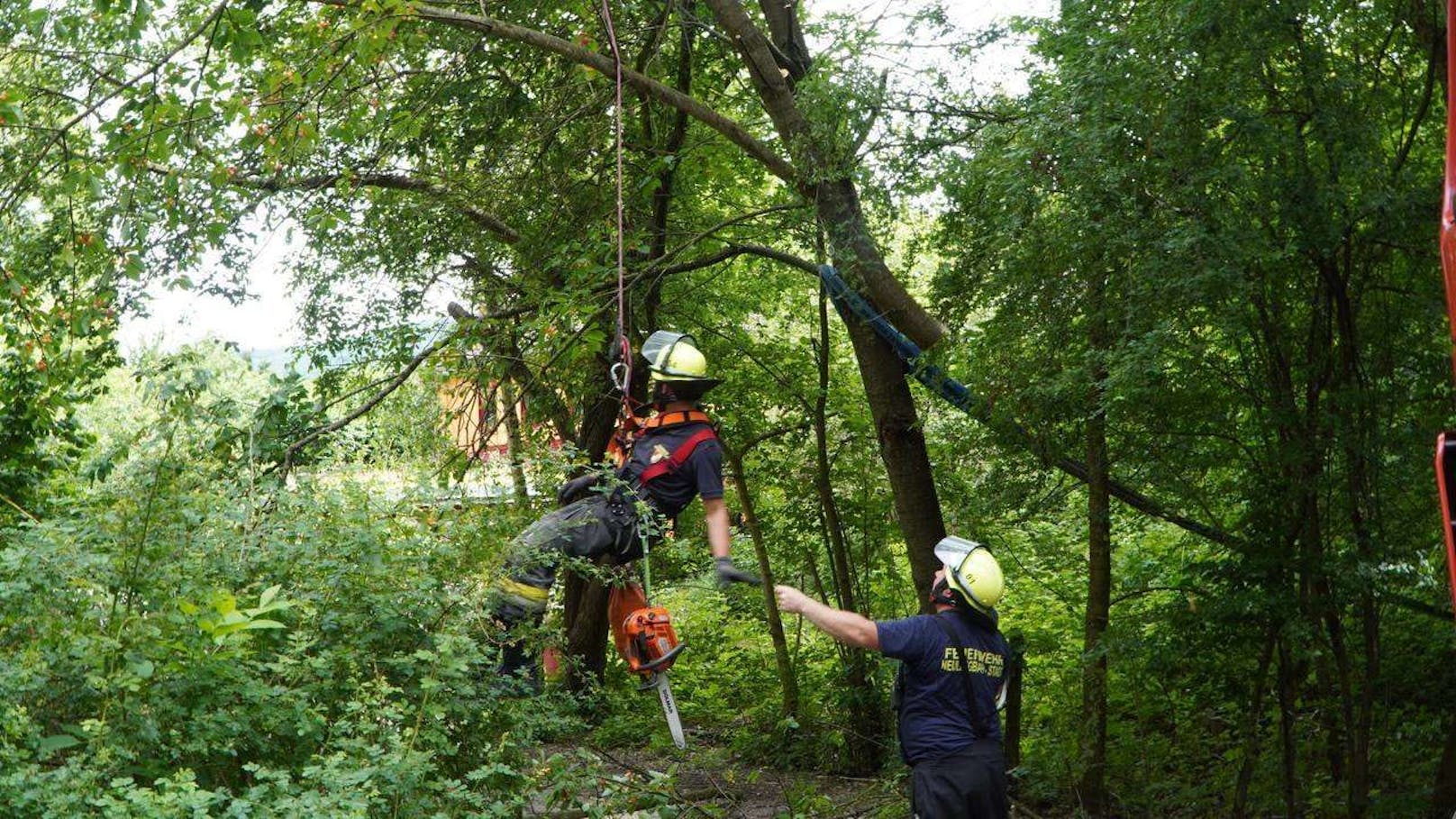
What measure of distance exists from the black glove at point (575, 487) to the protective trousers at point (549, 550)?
7cm

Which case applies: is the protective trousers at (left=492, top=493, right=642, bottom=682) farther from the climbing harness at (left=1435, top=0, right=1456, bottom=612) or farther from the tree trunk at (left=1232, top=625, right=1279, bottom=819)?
the tree trunk at (left=1232, top=625, right=1279, bottom=819)

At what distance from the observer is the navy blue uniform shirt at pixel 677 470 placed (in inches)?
260

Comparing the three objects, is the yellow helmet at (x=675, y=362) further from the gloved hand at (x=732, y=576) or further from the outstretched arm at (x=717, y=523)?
the gloved hand at (x=732, y=576)

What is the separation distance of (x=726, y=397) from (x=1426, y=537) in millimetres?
6046

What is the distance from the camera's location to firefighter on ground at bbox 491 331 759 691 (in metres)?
6.20

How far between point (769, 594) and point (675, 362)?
552 cm

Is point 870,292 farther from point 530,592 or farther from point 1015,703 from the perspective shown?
point 530,592

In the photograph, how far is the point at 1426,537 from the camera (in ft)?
23.1

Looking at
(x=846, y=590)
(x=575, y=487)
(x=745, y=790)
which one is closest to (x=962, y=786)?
(x=575, y=487)

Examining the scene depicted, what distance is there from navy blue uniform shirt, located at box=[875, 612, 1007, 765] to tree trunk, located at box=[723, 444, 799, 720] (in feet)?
17.7

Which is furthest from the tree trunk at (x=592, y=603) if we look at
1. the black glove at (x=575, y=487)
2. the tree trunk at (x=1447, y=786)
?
the tree trunk at (x=1447, y=786)

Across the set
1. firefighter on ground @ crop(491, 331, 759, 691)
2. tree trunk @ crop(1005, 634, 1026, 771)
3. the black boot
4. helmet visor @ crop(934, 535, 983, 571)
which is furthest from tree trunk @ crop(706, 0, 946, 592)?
the black boot

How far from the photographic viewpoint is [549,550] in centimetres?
619

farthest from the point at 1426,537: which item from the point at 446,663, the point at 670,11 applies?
the point at 670,11
